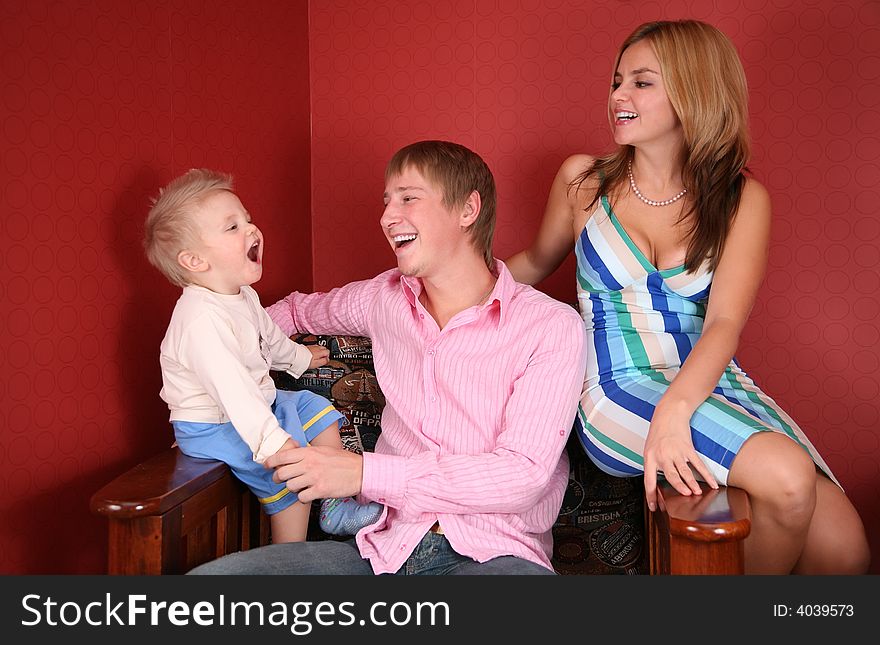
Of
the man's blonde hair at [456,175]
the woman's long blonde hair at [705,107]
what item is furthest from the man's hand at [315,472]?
the woman's long blonde hair at [705,107]

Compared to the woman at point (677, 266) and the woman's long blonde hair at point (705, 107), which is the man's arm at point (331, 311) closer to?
the woman at point (677, 266)

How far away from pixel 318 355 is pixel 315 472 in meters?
0.57

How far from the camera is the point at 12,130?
5.48 ft

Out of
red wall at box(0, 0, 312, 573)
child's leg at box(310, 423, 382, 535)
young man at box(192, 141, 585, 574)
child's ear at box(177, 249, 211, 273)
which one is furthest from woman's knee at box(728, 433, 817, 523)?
red wall at box(0, 0, 312, 573)

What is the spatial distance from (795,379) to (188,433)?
1.78 meters

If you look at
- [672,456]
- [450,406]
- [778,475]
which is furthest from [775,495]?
[450,406]

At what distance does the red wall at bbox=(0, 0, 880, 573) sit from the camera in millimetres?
1753

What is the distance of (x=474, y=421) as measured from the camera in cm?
190

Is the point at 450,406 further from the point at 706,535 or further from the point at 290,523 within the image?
the point at 706,535

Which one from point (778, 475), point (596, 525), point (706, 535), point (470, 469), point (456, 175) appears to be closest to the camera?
point (706, 535)

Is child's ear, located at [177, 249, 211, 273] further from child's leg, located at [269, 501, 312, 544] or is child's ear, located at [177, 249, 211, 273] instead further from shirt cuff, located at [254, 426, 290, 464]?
child's leg, located at [269, 501, 312, 544]

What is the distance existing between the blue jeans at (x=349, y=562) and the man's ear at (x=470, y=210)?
702 millimetres

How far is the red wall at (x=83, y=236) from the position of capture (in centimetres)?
170

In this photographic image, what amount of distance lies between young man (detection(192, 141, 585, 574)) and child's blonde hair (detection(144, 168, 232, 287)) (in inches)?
15.8
